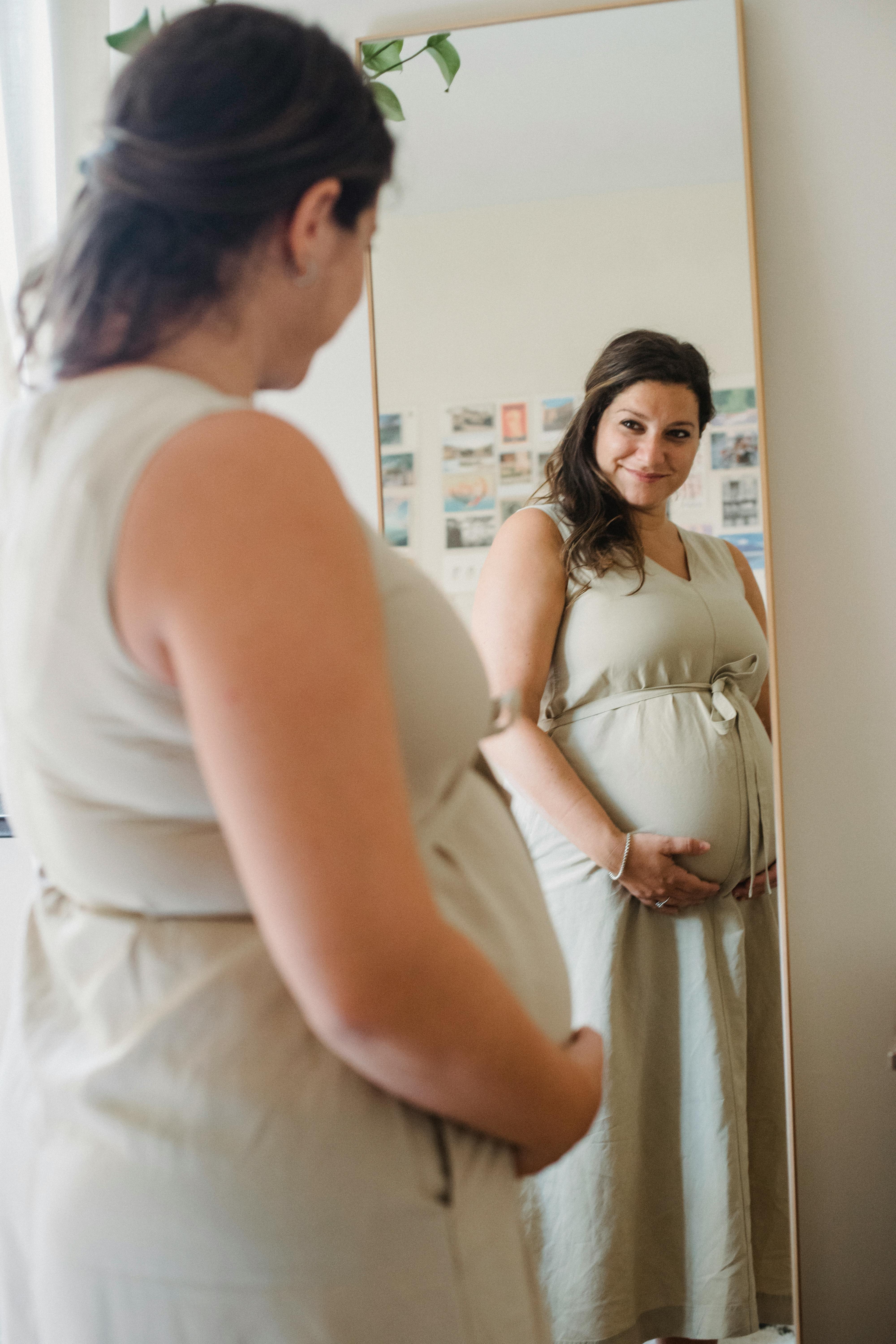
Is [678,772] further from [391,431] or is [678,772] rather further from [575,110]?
[575,110]

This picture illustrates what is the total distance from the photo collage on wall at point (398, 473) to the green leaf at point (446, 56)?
48 centimetres

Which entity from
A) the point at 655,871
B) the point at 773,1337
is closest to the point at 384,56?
the point at 655,871

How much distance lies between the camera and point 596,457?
1435 mm

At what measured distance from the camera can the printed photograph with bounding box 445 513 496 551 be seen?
1502mm

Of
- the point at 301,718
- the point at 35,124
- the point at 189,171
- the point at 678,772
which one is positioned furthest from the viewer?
the point at 35,124

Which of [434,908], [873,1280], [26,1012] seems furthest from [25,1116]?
[873,1280]

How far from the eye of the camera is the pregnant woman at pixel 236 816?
0.47 m

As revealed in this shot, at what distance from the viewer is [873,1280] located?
141 cm

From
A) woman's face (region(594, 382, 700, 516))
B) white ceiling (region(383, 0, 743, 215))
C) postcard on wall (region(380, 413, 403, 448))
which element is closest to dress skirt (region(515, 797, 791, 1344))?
woman's face (region(594, 382, 700, 516))

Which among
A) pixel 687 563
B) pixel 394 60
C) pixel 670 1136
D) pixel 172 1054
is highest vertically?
pixel 394 60

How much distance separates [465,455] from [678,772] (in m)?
0.55

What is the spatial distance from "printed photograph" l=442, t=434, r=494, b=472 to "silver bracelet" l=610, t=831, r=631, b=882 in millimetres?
562

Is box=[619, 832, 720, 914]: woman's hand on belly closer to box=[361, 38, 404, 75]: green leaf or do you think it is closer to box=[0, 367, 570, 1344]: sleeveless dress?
box=[0, 367, 570, 1344]: sleeveless dress

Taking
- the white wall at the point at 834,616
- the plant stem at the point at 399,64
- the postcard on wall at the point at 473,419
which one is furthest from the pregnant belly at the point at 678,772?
the plant stem at the point at 399,64
